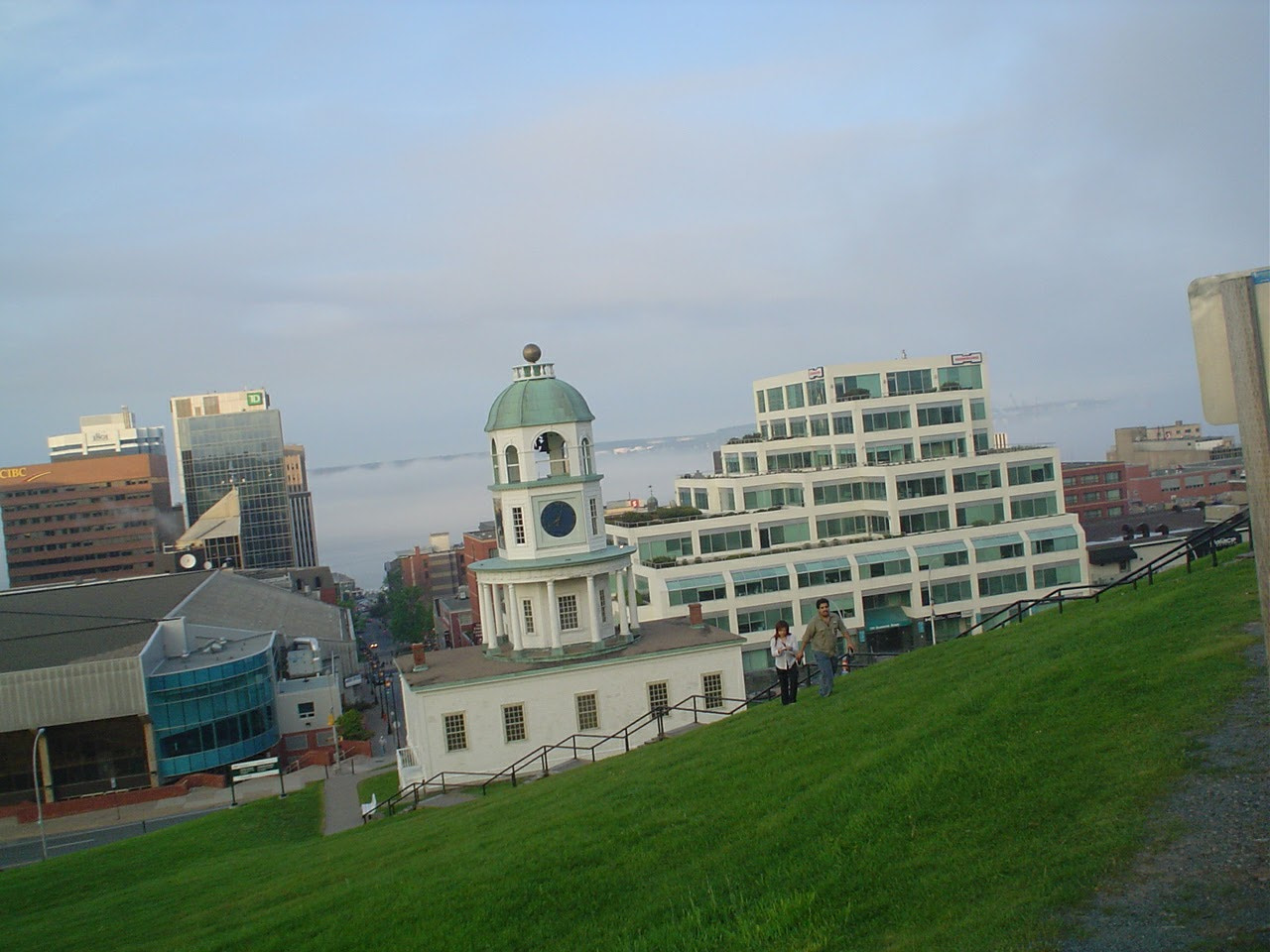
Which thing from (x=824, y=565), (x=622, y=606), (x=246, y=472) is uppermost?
(x=246, y=472)

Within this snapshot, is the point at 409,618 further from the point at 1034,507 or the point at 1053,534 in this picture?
the point at 1053,534

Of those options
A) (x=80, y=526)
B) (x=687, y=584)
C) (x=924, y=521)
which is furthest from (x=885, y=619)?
(x=80, y=526)

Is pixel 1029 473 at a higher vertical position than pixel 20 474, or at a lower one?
lower

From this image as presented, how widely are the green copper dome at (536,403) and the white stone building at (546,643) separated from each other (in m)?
0.05

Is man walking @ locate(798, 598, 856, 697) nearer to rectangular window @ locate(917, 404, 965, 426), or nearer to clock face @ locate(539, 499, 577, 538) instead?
clock face @ locate(539, 499, 577, 538)

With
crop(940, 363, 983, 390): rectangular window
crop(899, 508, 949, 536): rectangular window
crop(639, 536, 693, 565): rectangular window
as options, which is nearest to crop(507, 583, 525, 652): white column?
crop(639, 536, 693, 565): rectangular window

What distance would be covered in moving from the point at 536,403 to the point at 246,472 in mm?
149331

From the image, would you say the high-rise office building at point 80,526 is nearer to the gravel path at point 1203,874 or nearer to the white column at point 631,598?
the white column at point 631,598

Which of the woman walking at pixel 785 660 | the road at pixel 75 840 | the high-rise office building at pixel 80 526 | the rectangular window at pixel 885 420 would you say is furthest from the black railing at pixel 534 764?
the high-rise office building at pixel 80 526

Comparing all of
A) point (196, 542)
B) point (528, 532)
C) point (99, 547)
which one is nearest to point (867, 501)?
point (528, 532)

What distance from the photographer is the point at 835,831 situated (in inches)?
411

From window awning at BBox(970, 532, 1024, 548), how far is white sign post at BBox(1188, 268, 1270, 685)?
6246 cm

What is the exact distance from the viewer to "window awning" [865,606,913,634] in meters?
63.6

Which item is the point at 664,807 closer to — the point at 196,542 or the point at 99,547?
the point at 196,542
